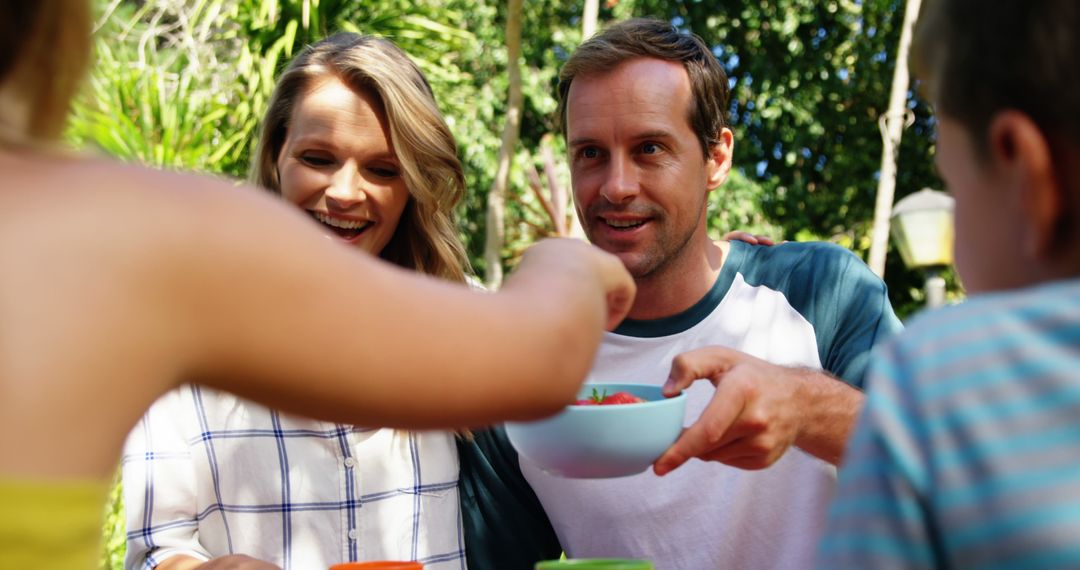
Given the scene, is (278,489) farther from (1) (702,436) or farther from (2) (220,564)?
(1) (702,436)

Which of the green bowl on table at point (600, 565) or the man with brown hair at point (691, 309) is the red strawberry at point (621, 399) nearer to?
the man with brown hair at point (691, 309)

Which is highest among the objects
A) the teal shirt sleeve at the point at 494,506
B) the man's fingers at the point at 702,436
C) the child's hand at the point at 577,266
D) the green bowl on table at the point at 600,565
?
the child's hand at the point at 577,266

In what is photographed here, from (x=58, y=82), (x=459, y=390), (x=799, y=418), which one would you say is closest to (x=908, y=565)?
(x=459, y=390)

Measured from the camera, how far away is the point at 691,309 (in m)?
2.34

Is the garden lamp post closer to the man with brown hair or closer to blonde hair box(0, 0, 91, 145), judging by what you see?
the man with brown hair

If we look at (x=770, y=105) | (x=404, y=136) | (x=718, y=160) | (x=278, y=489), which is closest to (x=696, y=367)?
(x=278, y=489)

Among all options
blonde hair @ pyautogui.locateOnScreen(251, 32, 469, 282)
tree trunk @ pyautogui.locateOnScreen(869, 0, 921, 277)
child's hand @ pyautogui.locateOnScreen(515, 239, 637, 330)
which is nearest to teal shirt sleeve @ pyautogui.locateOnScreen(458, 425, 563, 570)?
blonde hair @ pyautogui.locateOnScreen(251, 32, 469, 282)

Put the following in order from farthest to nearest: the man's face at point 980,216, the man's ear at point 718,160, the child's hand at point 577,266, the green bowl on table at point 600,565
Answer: the man's ear at point 718,160 < the green bowl on table at point 600,565 < the child's hand at point 577,266 < the man's face at point 980,216

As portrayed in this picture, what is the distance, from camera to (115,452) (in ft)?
2.48

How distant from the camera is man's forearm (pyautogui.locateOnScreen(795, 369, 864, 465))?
1.68m

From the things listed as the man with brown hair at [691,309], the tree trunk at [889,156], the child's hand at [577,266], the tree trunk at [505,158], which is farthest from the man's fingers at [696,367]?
the tree trunk at [889,156]

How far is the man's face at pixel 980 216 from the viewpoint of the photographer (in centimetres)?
79

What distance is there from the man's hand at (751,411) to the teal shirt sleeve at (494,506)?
0.68 meters

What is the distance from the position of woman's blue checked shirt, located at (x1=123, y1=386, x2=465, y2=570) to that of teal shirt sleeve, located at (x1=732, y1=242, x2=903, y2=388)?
84 centimetres
